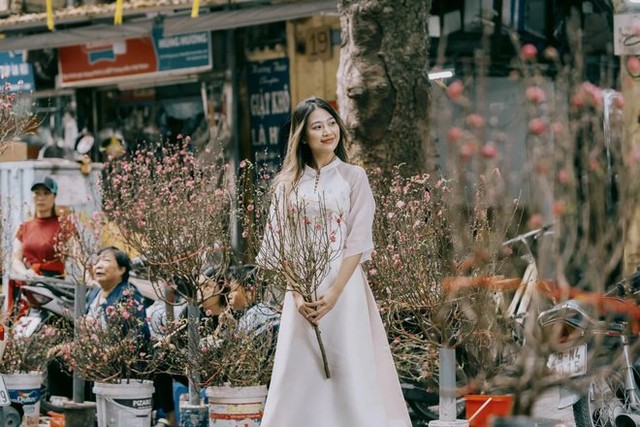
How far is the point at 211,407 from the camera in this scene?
26.2ft

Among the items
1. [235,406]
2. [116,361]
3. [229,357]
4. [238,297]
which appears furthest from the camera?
[238,297]

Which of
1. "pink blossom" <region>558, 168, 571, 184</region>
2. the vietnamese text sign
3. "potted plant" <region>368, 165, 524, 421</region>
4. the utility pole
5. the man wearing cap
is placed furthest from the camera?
the vietnamese text sign

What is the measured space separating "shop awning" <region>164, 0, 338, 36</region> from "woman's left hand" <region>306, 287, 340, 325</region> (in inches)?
303

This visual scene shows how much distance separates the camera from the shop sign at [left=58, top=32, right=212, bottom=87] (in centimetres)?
1750

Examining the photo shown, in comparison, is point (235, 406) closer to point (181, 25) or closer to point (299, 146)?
point (299, 146)

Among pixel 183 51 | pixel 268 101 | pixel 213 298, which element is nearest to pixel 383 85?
pixel 213 298

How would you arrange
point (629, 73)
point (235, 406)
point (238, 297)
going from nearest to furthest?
point (235, 406) < point (238, 297) < point (629, 73)

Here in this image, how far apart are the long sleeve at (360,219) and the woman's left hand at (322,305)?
22cm

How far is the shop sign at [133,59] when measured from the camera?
1750 centimetres

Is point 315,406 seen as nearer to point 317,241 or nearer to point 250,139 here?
point 317,241

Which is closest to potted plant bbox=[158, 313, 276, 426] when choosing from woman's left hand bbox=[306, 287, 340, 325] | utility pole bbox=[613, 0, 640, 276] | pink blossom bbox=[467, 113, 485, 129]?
woman's left hand bbox=[306, 287, 340, 325]

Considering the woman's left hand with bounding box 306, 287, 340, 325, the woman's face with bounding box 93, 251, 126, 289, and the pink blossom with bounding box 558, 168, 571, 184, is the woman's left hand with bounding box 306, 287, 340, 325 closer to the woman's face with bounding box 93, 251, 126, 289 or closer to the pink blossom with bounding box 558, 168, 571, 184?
the woman's face with bounding box 93, 251, 126, 289

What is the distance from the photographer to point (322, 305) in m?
7.03

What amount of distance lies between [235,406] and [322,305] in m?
1.18
